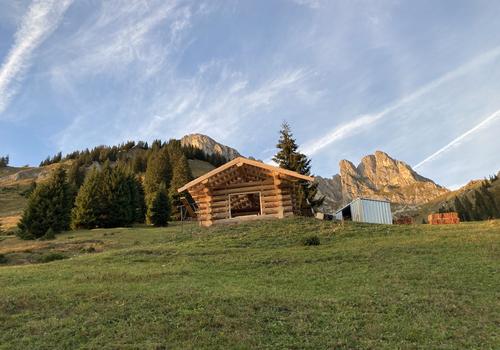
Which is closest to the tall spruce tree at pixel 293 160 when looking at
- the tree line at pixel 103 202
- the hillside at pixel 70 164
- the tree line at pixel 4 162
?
the tree line at pixel 103 202

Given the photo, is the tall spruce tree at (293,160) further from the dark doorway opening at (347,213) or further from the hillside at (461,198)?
the hillside at (461,198)

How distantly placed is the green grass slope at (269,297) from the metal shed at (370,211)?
1500cm

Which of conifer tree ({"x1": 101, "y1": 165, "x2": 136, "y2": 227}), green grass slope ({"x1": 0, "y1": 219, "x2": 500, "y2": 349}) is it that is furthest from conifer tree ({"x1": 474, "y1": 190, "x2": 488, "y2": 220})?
conifer tree ({"x1": 101, "y1": 165, "x2": 136, "y2": 227})

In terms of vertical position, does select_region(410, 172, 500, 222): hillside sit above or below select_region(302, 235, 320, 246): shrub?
above

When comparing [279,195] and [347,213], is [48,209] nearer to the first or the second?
[279,195]

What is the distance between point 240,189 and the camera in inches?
1161

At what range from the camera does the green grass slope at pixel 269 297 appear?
8188 millimetres

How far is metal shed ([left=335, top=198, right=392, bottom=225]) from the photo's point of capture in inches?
1430

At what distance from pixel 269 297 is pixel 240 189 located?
18.7 m

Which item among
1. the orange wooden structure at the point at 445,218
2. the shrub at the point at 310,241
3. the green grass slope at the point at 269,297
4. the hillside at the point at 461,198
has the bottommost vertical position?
the green grass slope at the point at 269,297

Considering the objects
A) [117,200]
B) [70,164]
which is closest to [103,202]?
[117,200]

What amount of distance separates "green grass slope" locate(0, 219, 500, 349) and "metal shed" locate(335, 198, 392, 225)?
1500cm

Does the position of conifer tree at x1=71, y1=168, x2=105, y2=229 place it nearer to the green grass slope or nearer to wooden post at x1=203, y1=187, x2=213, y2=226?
wooden post at x1=203, y1=187, x2=213, y2=226

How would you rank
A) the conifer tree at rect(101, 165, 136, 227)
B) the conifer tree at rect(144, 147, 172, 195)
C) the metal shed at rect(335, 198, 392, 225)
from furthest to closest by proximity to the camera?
the conifer tree at rect(144, 147, 172, 195) → the conifer tree at rect(101, 165, 136, 227) → the metal shed at rect(335, 198, 392, 225)
